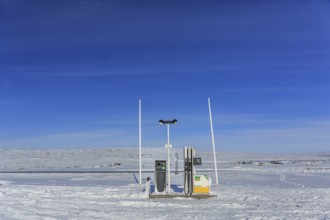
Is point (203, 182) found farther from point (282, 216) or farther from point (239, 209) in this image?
point (282, 216)

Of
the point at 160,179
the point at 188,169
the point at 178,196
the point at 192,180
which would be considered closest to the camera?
the point at 178,196

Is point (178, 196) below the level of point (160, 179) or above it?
below

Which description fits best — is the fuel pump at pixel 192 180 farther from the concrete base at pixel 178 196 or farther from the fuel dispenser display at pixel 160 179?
the fuel dispenser display at pixel 160 179

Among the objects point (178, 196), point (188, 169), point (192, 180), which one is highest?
point (188, 169)

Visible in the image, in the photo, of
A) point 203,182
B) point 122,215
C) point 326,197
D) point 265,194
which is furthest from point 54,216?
point 326,197

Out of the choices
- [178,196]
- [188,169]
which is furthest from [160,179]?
[188,169]

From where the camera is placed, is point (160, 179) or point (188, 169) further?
point (188, 169)

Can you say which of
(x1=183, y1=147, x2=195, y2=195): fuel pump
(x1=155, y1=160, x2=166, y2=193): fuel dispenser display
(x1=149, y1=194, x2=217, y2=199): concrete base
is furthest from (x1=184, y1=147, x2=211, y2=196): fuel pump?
(x1=155, y1=160, x2=166, y2=193): fuel dispenser display

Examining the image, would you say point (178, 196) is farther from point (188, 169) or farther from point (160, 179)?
point (188, 169)

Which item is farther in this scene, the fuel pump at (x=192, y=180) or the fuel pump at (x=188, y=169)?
the fuel pump at (x=188, y=169)

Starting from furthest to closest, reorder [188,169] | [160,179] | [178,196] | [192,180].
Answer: [188,169], [160,179], [192,180], [178,196]

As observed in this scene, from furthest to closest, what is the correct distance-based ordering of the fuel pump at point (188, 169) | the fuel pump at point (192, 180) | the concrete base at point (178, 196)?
the fuel pump at point (188, 169) → the fuel pump at point (192, 180) → the concrete base at point (178, 196)

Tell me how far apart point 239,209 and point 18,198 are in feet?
28.7

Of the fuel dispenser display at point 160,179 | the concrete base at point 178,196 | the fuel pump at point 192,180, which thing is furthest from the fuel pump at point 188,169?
the fuel dispenser display at point 160,179
